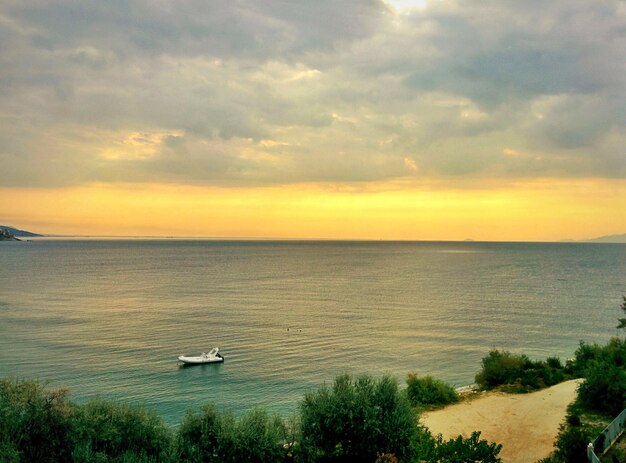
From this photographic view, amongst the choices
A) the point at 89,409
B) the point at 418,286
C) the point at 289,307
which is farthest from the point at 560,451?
the point at 418,286

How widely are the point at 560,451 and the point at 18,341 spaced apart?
198 ft

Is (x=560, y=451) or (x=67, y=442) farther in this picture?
(x=560, y=451)

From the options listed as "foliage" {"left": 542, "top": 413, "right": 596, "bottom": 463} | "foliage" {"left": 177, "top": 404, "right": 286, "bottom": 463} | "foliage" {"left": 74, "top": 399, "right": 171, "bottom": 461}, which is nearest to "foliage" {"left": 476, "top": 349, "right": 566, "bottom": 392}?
"foliage" {"left": 542, "top": 413, "right": 596, "bottom": 463}

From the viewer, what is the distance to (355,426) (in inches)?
917

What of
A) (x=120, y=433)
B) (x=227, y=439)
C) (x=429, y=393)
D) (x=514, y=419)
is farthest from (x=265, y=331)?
(x=120, y=433)

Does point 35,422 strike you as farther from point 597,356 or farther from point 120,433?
point 597,356

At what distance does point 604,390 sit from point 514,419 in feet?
21.0

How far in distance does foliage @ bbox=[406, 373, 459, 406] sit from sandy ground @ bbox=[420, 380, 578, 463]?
1210 millimetres

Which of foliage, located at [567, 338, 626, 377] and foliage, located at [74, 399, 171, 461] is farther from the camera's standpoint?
foliage, located at [567, 338, 626, 377]

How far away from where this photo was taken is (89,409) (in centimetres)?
2075

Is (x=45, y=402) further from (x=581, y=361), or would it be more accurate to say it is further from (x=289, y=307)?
(x=289, y=307)

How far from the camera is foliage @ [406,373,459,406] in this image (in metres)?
35.3

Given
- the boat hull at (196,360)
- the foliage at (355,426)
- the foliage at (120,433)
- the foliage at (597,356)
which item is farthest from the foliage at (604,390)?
the boat hull at (196,360)

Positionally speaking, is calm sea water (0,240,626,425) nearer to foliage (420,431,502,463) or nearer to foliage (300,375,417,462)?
foliage (300,375,417,462)
